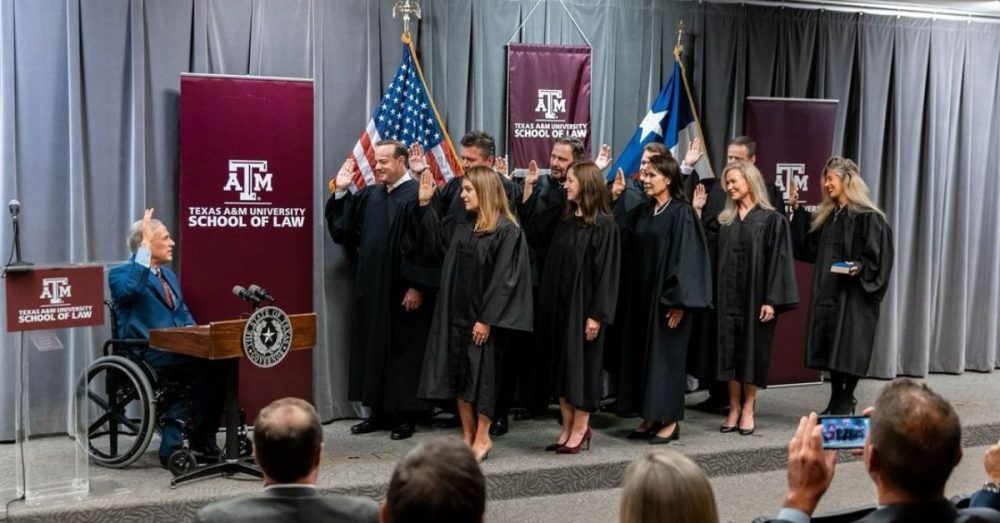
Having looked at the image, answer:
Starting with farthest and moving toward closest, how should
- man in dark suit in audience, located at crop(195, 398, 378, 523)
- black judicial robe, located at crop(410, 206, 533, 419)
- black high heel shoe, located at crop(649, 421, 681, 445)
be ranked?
black high heel shoe, located at crop(649, 421, 681, 445) → black judicial robe, located at crop(410, 206, 533, 419) → man in dark suit in audience, located at crop(195, 398, 378, 523)

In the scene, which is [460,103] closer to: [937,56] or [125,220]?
[125,220]

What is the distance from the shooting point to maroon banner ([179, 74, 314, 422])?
5.74m

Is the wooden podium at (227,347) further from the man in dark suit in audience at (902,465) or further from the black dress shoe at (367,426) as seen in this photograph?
the man in dark suit in audience at (902,465)

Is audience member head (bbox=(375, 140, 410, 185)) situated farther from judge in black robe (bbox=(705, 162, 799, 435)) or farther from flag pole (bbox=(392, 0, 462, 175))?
judge in black robe (bbox=(705, 162, 799, 435))

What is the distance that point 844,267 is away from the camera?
6035 millimetres

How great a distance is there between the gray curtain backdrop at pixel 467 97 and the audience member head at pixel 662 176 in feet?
4.42

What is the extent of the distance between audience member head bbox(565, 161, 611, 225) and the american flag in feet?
3.40

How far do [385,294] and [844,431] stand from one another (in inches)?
158

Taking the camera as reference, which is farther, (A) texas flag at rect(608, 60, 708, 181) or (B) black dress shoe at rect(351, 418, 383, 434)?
(A) texas flag at rect(608, 60, 708, 181)

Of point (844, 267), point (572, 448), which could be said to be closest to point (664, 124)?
point (844, 267)

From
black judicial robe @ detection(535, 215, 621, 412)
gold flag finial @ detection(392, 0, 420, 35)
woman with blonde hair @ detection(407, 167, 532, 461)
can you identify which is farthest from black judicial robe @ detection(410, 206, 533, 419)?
gold flag finial @ detection(392, 0, 420, 35)

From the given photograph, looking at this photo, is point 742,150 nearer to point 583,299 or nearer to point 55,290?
point 583,299

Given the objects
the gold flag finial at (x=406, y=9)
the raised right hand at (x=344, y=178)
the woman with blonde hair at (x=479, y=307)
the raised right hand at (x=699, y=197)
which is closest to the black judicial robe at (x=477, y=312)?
the woman with blonde hair at (x=479, y=307)

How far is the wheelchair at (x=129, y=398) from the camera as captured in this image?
481 cm
